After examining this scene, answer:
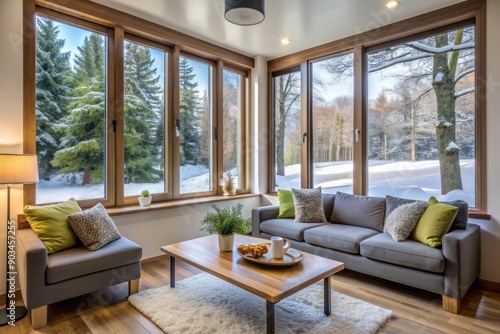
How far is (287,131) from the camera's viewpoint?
4836 millimetres

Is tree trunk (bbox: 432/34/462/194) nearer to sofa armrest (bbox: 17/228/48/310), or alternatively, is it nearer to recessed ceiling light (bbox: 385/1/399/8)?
recessed ceiling light (bbox: 385/1/399/8)

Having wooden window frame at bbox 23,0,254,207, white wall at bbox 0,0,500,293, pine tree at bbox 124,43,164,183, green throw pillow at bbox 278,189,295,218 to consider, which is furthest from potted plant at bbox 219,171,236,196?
white wall at bbox 0,0,500,293

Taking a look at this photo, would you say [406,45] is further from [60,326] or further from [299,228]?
[60,326]

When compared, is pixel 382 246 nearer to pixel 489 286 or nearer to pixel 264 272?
pixel 489 286

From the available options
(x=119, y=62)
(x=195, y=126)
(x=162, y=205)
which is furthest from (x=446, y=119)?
(x=119, y=62)

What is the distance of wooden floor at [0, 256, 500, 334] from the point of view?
2.14 m

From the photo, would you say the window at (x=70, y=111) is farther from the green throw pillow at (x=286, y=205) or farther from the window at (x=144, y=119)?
the green throw pillow at (x=286, y=205)

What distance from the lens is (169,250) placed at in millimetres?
2623

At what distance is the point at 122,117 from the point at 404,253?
3286 millimetres

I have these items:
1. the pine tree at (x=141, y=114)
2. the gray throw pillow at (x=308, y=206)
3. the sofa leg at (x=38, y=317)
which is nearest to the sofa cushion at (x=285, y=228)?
the gray throw pillow at (x=308, y=206)

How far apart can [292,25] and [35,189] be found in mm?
3344

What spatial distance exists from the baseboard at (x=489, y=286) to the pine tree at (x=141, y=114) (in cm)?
374

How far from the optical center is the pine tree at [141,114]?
3588mm

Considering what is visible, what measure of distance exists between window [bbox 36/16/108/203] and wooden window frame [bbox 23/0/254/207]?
0.08 m
